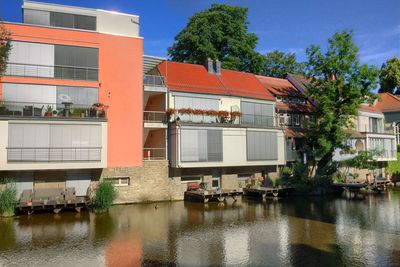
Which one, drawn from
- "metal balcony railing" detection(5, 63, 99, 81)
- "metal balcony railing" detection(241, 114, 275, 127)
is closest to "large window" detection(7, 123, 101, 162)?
"metal balcony railing" detection(5, 63, 99, 81)

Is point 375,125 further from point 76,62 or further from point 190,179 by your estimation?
point 76,62

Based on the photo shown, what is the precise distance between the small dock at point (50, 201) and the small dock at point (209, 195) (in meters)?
7.99

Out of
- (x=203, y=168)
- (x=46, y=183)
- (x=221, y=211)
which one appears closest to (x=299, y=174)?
(x=203, y=168)

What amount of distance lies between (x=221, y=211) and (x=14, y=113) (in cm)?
1432

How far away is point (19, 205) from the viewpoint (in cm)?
2186

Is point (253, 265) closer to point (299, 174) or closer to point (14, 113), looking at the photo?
point (14, 113)

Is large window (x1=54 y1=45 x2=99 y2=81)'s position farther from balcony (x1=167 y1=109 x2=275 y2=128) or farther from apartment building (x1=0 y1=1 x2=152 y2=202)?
balcony (x1=167 y1=109 x2=275 y2=128)

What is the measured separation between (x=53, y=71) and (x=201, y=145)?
39.0ft

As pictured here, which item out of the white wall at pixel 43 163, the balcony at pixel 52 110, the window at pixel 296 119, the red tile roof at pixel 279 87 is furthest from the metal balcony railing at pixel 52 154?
the window at pixel 296 119

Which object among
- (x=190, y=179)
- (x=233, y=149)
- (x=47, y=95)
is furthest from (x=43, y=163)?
(x=233, y=149)

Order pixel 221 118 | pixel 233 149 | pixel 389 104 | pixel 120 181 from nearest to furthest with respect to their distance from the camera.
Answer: pixel 120 181 → pixel 233 149 → pixel 221 118 → pixel 389 104

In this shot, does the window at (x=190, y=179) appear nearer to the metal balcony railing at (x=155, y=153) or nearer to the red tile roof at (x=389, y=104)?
the metal balcony railing at (x=155, y=153)

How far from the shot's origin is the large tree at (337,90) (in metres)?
34.5

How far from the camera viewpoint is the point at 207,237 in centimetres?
1705
